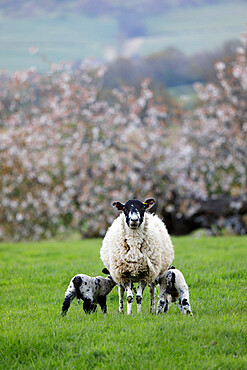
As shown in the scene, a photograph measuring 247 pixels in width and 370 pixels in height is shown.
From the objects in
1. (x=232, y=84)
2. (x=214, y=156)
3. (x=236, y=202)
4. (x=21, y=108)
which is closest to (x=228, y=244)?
(x=236, y=202)

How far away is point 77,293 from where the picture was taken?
19.0ft

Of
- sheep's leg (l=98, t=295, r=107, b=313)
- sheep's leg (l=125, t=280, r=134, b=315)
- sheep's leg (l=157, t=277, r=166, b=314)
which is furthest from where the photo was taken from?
sheep's leg (l=98, t=295, r=107, b=313)

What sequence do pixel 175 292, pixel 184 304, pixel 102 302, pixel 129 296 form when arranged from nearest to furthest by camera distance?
1. pixel 129 296
2. pixel 184 304
3. pixel 175 292
4. pixel 102 302

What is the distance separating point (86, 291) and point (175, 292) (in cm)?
114

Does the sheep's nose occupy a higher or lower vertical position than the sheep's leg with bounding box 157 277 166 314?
higher

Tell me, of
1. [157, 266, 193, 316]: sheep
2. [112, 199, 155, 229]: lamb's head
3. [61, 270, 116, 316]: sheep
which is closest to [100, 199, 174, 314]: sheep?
[112, 199, 155, 229]: lamb's head

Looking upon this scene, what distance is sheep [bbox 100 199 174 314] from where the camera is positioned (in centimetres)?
575

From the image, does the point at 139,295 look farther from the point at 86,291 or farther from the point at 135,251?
the point at 86,291

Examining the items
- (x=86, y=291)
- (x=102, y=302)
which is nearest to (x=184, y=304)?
(x=102, y=302)

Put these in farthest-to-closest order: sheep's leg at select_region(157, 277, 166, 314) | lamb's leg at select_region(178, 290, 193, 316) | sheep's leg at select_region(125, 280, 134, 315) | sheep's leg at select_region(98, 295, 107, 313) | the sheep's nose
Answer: sheep's leg at select_region(98, 295, 107, 313), sheep's leg at select_region(157, 277, 166, 314), lamb's leg at select_region(178, 290, 193, 316), sheep's leg at select_region(125, 280, 134, 315), the sheep's nose

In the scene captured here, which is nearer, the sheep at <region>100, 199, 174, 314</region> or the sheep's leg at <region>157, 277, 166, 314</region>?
the sheep at <region>100, 199, 174, 314</region>

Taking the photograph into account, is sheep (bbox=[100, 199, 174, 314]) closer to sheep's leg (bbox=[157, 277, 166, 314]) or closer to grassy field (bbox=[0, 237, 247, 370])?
sheep's leg (bbox=[157, 277, 166, 314])

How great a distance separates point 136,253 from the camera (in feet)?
19.0

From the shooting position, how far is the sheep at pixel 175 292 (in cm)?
585
